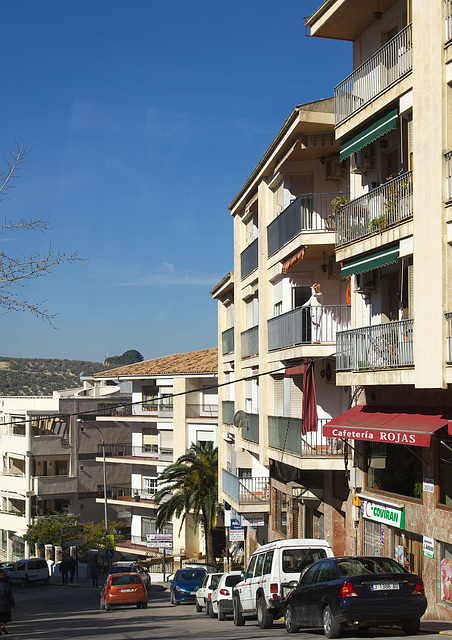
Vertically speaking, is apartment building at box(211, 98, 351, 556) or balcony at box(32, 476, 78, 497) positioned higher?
apartment building at box(211, 98, 351, 556)

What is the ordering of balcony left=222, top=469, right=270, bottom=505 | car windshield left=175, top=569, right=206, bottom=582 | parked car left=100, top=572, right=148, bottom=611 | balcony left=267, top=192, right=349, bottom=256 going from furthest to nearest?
car windshield left=175, top=569, right=206, bottom=582
balcony left=222, top=469, right=270, bottom=505
parked car left=100, top=572, right=148, bottom=611
balcony left=267, top=192, right=349, bottom=256

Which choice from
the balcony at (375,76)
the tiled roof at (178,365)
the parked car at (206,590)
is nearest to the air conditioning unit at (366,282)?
the balcony at (375,76)

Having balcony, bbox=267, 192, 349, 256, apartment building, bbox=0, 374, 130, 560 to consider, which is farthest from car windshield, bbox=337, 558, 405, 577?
apartment building, bbox=0, 374, 130, 560

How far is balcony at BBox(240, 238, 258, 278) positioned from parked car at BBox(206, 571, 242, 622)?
12.3m

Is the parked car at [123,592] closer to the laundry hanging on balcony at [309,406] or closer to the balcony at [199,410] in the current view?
the laundry hanging on balcony at [309,406]

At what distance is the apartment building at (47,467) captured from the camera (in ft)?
226

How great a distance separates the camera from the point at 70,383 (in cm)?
17650

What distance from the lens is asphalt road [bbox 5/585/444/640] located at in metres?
17.0

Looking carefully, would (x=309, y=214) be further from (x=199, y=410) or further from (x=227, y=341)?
(x=199, y=410)

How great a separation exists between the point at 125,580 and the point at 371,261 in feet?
56.3

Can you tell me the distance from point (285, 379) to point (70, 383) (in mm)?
151975

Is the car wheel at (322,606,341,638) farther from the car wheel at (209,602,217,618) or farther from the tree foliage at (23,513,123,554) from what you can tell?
the tree foliage at (23,513,123,554)

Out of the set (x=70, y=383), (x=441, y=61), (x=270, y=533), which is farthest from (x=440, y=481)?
(x=70, y=383)

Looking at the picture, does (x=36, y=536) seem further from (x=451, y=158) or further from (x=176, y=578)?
(x=451, y=158)
